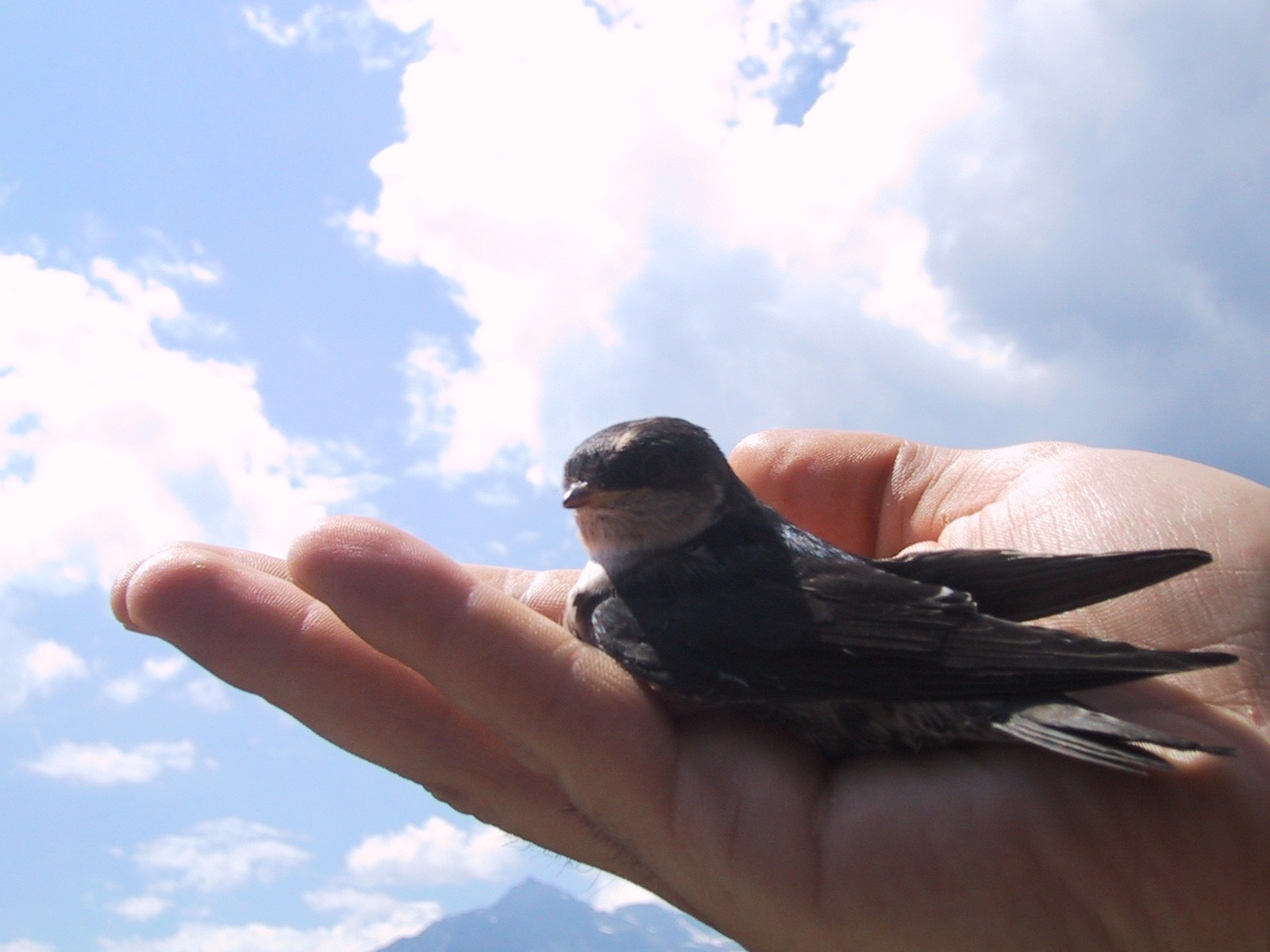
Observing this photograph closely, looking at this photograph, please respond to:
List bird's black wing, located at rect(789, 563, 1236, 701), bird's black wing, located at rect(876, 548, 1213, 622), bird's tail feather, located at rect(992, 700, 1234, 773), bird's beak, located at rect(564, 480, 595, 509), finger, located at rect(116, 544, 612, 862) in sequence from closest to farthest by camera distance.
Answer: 1. bird's tail feather, located at rect(992, 700, 1234, 773)
2. bird's black wing, located at rect(789, 563, 1236, 701)
3. bird's black wing, located at rect(876, 548, 1213, 622)
4. finger, located at rect(116, 544, 612, 862)
5. bird's beak, located at rect(564, 480, 595, 509)

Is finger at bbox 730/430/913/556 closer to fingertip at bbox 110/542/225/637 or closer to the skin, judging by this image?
the skin

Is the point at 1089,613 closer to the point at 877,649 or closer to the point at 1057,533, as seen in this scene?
the point at 1057,533

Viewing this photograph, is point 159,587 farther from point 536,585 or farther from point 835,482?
point 835,482

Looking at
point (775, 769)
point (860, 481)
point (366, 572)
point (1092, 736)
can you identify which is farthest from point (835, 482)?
point (366, 572)

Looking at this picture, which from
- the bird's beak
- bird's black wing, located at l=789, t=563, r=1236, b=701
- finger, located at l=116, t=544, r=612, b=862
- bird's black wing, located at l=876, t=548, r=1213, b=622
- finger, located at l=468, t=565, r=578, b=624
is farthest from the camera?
finger, located at l=468, t=565, r=578, b=624

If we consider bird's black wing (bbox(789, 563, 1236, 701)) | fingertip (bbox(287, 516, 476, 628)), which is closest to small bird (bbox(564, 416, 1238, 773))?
bird's black wing (bbox(789, 563, 1236, 701))

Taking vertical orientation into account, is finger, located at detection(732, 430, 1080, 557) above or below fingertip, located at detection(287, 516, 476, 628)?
above

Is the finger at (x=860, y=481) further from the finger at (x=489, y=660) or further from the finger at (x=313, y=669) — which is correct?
the finger at (x=489, y=660)

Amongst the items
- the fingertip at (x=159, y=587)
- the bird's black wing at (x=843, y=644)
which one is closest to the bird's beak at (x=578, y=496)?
the bird's black wing at (x=843, y=644)
